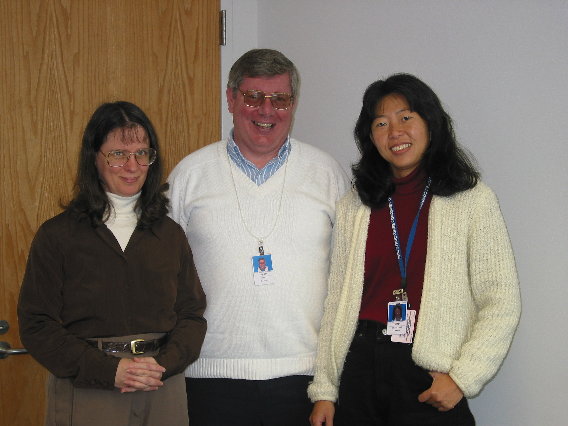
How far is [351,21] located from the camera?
2.59 m

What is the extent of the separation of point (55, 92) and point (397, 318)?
154cm

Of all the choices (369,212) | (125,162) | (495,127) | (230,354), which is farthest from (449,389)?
(125,162)

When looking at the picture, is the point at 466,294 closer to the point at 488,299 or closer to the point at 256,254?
the point at 488,299

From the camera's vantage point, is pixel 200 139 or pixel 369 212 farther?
pixel 200 139

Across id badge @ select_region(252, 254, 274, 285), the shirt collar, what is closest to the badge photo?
id badge @ select_region(252, 254, 274, 285)

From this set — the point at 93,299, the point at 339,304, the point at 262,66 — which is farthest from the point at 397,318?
the point at 262,66

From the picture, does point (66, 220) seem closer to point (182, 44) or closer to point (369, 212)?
point (369, 212)

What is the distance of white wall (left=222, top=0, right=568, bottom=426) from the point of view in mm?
1905

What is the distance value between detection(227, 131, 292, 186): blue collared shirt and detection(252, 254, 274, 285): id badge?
265 mm

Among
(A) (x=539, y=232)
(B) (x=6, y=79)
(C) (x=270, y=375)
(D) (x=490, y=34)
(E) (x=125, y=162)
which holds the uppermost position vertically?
(D) (x=490, y=34)

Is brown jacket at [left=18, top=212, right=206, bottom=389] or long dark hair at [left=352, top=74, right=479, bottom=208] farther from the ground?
long dark hair at [left=352, top=74, right=479, bottom=208]

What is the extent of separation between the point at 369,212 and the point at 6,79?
1405 mm

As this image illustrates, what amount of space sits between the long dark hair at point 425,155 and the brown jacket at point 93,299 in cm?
64

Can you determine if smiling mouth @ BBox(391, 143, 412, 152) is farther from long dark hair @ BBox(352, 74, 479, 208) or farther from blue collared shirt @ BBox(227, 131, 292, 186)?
blue collared shirt @ BBox(227, 131, 292, 186)
